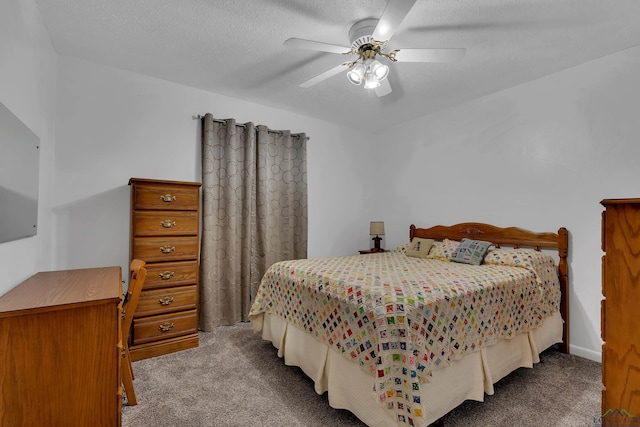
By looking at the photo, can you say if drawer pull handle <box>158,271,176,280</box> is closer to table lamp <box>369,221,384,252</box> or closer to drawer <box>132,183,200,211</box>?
drawer <box>132,183,200,211</box>

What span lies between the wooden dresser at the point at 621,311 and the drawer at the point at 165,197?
2.82 meters

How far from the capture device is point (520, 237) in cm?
300

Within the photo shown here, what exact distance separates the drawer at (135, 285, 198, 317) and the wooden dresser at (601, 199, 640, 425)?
2805 millimetres

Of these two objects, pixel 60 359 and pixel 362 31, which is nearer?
pixel 60 359

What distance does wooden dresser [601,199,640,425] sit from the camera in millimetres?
869

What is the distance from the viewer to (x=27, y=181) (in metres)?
1.69

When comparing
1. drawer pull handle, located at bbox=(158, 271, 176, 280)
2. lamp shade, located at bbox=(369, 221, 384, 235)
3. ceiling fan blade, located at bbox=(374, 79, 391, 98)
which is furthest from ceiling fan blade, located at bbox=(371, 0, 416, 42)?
lamp shade, located at bbox=(369, 221, 384, 235)

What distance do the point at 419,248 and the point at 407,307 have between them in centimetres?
204

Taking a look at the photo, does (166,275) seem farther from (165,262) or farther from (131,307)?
(131,307)

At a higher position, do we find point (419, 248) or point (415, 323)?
point (419, 248)

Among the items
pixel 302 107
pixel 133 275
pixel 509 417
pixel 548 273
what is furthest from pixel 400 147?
pixel 133 275

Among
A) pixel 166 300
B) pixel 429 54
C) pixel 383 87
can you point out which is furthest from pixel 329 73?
pixel 166 300

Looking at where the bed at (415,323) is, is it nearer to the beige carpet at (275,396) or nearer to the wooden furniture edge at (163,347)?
the beige carpet at (275,396)

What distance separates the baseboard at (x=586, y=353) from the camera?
2.49 metres
